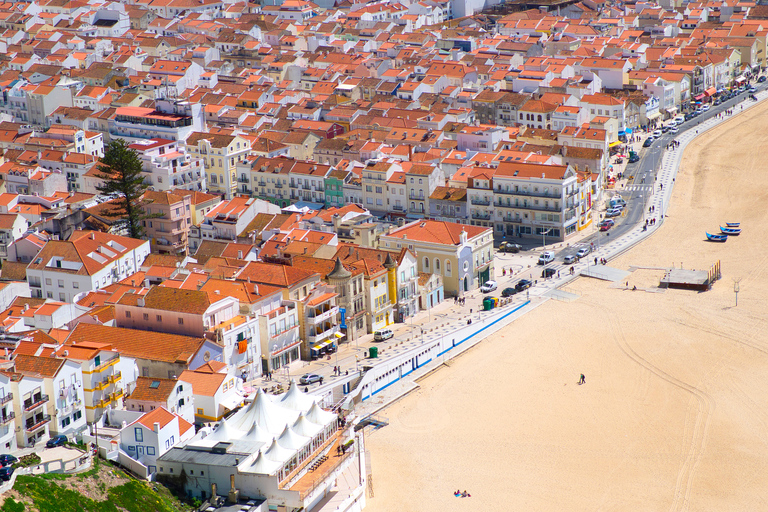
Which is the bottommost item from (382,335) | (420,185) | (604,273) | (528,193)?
(604,273)

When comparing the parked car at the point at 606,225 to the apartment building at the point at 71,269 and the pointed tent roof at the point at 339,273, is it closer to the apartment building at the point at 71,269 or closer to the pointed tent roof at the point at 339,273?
the pointed tent roof at the point at 339,273

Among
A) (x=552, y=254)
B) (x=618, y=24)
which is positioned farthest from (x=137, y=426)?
(x=618, y=24)

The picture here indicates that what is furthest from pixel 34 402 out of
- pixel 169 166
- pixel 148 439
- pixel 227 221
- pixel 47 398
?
pixel 169 166

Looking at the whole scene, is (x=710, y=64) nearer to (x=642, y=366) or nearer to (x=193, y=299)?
(x=642, y=366)

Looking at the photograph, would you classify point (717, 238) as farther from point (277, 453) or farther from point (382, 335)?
point (277, 453)

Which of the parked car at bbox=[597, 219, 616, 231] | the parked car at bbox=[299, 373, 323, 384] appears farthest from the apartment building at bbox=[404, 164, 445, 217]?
the parked car at bbox=[299, 373, 323, 384]

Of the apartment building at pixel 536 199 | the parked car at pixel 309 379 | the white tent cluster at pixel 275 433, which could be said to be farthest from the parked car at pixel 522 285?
the white tent cluster at pixel 275 433
